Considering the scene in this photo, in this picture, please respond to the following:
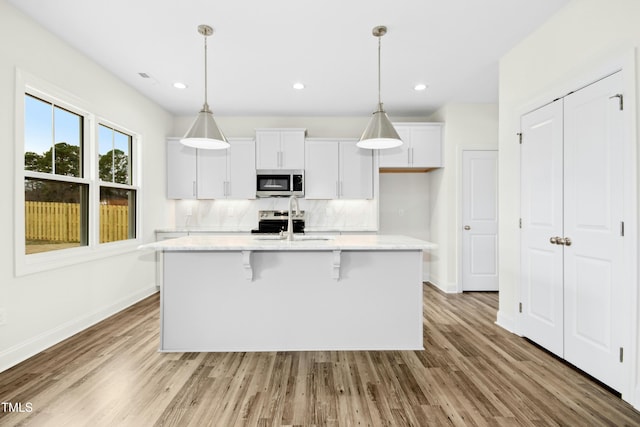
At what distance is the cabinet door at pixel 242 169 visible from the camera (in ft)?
16.3

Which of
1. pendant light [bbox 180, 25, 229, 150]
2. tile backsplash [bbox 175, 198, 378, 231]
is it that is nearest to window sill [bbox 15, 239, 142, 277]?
tile backsplash [bbox 175, 198, 378, 231]

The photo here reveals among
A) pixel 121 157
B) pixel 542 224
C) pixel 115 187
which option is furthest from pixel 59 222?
pixel 542 224

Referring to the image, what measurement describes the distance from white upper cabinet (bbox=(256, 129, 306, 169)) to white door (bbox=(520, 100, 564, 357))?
116 inches

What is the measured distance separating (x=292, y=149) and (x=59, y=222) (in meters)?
3.00

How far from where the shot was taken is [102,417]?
1.82 metres

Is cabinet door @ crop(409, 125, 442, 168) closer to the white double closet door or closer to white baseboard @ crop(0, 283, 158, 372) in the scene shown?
the white double closet door

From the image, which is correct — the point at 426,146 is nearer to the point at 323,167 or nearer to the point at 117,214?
the point at 323,167

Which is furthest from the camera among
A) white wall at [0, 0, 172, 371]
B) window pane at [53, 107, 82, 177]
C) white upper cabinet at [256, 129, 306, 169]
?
white upper cabinet at [256, 129, 306, 169]

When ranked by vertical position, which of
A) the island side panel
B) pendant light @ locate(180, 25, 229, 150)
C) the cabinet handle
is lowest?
the island side panel

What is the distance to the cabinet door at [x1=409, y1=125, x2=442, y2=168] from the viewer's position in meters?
4.79

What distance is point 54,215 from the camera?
2.94 metres

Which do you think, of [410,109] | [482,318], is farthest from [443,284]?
[410,109]

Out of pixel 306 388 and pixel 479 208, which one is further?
pixel 479 208

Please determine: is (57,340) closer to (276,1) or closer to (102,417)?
(102,417)
